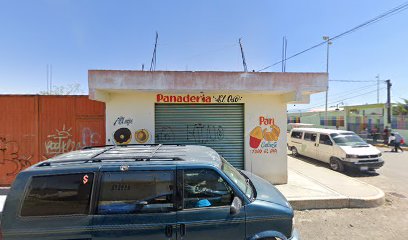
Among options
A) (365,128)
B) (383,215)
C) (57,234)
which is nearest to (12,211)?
(57,234)

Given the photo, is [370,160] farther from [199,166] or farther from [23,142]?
[23,142]

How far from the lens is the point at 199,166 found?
309 cm

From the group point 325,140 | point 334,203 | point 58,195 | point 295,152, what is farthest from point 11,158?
point 295,152

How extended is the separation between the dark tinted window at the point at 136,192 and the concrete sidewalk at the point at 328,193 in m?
4.11

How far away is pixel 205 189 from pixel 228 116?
4591mm

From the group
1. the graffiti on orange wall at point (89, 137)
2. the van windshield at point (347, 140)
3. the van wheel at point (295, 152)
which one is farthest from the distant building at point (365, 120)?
the graffiti on orange wall at point (89, 137)

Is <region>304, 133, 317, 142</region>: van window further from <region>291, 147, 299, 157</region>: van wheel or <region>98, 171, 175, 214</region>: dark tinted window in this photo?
<region>98, 171, 175, 214</region>: dark tinted window

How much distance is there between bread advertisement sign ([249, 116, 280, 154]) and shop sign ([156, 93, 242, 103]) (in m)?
1.04

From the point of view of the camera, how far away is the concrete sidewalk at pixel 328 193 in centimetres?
604

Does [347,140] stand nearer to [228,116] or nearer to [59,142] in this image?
[228,116]

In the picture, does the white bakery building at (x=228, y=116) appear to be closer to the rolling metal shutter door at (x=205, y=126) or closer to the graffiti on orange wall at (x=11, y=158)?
the rolling metal shutter door at (x=205, y=126)

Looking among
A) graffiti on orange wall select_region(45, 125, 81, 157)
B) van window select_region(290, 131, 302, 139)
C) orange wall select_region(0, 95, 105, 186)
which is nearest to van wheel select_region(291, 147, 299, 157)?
van window select_region(290, 131, 302, 139)

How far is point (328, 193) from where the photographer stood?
21.6 feet

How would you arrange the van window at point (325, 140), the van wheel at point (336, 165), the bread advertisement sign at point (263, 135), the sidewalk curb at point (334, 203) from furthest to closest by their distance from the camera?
the van window at point (325, 140), the van wheel at point (336, 165), the bread advertisement sign at point (263, 135), the sidewalk curb at point (334, 203)
